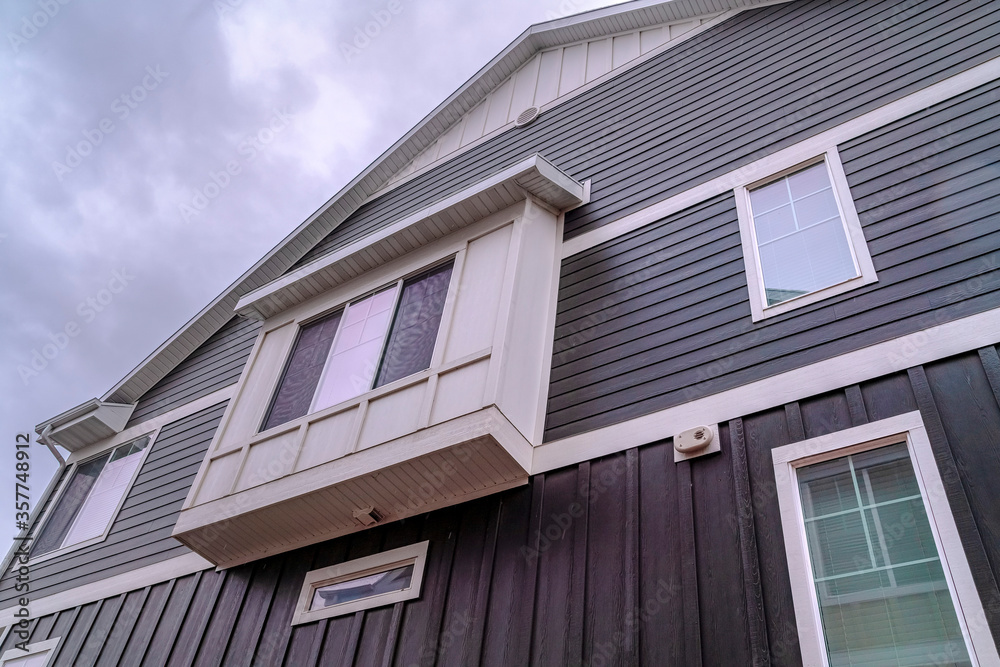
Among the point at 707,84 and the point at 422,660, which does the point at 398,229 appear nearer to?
the point at 707,84

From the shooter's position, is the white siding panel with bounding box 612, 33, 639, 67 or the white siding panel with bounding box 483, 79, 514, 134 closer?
the white siding panel with bounding box 612, 33, 639, 67

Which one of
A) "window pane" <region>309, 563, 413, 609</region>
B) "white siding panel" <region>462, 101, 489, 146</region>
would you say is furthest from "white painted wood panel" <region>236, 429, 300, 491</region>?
"white siding panel" <region>462, 101, 489, 146</region>

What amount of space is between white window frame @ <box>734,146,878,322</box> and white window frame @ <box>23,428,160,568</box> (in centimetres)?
761

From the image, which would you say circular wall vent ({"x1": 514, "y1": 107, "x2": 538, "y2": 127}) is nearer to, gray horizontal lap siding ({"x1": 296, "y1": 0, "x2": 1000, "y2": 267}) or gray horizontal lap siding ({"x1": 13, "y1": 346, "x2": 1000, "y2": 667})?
gray horizontal lap siding ({"x1": 296, "y1": 0, "x2": 1000, "y2": 267})

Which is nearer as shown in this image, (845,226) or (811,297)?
(811,297)

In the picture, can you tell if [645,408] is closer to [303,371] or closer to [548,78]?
[303,371]

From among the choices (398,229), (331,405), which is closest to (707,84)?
(398,229)

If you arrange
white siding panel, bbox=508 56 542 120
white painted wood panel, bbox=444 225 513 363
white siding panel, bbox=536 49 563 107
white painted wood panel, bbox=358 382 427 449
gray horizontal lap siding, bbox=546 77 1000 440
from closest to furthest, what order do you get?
gray horizontal lap siding, bbox=546 77 1000 440 < white painted wood panel, bbox=358 382 427 449 < white painted wood panel, bbox=444 225 513 363 < white siding panel, bbox=536 49 563 107 < white siding panel, bbox=508 56 542 120

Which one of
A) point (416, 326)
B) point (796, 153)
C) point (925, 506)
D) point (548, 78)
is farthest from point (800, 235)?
point (548, 78)

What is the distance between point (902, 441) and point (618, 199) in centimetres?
375

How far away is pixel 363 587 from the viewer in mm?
5867

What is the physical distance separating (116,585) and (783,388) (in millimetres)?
7002

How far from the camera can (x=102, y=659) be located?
7309 millimetres

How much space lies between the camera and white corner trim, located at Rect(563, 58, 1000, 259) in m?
5.68
